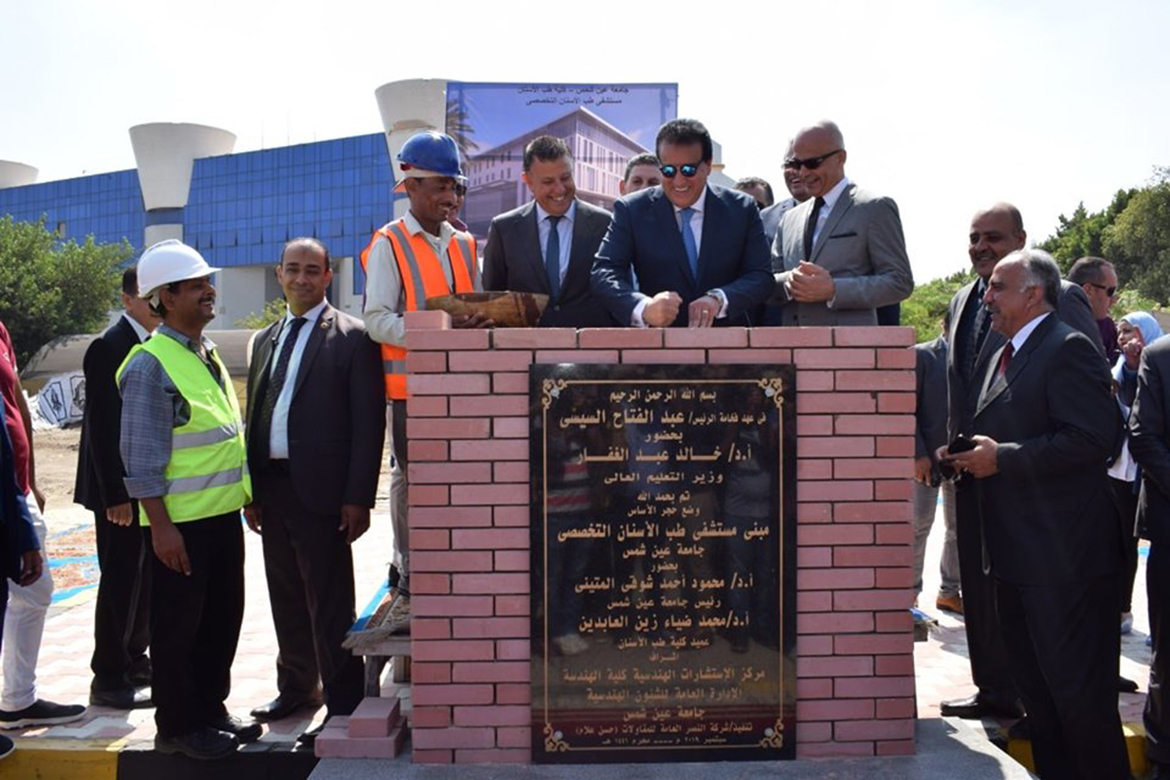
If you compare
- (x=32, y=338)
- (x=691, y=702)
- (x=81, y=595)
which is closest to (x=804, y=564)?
(x=691, y=702)

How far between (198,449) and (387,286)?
1.05 meters

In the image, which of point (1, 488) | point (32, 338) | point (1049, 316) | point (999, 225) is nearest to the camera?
point (1049, 316)

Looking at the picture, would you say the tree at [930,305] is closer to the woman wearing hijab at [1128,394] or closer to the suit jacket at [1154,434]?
the woman wearing hijab at [1128,394]

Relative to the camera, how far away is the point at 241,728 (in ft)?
13.4

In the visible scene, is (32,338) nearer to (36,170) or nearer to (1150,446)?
(1150,446)

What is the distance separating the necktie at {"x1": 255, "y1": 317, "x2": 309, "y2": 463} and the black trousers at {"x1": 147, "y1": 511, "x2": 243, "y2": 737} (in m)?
0.33

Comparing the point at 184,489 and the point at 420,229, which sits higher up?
the point at 420,229

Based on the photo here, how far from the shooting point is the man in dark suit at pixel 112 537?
4633 mm

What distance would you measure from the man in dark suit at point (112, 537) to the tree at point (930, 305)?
18.2 m

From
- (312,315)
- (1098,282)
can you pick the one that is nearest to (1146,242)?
(1098,282)

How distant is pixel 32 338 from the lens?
111ft

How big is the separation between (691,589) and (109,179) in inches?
2686

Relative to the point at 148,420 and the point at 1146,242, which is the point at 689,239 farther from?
the point at 1146,242

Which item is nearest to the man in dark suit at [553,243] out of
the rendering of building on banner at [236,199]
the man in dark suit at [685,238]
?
the man in dark suit at [685,238]
